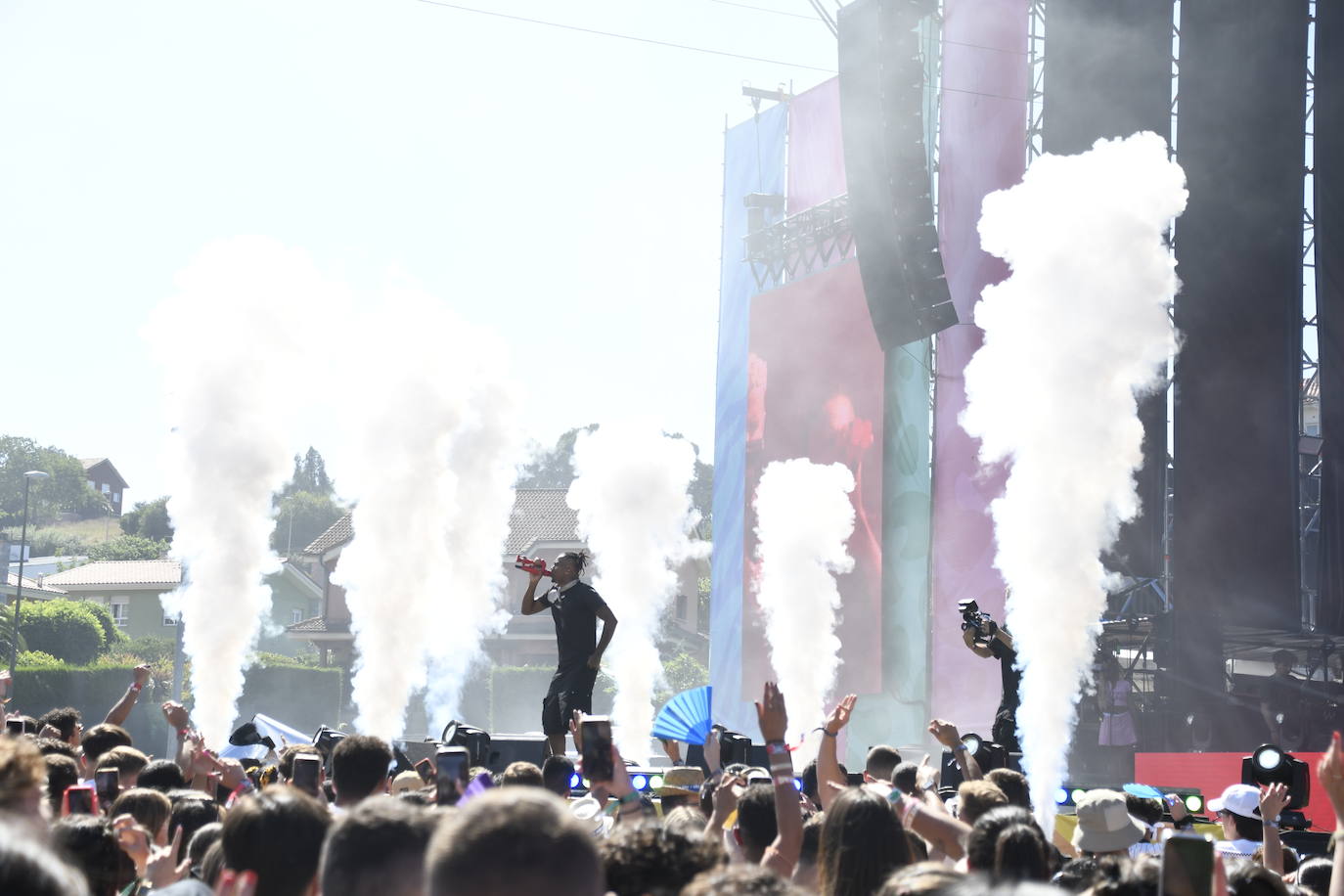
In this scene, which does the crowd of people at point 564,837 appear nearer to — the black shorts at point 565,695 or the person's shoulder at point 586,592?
the black shorts at point 565,695

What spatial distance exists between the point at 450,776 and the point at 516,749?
6.57 meters

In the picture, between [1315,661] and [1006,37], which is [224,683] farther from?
[1006,37]

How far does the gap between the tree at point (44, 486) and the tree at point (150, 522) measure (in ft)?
32.6

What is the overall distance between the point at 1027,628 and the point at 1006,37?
13866 millimetres

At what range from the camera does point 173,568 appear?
5797cm

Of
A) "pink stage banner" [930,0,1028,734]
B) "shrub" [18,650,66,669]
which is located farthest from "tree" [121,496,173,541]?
"pink stage banner" [930,0,1028,734]

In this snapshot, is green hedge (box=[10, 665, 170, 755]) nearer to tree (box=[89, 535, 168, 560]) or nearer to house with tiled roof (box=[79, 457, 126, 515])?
tree (box=[89, 535, 168, 560])

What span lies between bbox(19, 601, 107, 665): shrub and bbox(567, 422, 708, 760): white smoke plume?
19112 mm

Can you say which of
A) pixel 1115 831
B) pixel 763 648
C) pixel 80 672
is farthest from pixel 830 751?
pixel 80 672

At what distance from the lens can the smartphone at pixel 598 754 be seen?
14.7ft

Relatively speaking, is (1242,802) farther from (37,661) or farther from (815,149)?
(37,661)

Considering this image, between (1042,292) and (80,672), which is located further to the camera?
(80,672)

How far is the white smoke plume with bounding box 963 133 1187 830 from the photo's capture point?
42.1 feet

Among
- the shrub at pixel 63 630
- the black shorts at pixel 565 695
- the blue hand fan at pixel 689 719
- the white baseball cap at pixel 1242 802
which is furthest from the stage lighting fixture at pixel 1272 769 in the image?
the shrub at pixel 63 630
